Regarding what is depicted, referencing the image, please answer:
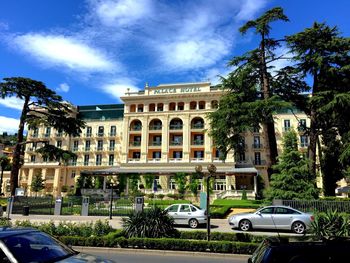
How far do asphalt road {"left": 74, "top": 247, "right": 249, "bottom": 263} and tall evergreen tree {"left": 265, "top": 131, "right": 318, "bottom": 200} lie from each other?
1432 centimetres

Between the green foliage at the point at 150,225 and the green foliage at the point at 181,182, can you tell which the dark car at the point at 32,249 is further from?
the green foliage at the point at 181,182

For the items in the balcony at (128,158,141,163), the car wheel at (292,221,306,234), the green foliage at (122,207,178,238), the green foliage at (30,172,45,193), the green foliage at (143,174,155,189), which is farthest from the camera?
the green foliage at (30,172,45,193)

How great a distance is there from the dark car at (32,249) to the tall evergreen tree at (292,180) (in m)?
20.7

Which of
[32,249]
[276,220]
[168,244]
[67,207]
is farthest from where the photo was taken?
[67,207]

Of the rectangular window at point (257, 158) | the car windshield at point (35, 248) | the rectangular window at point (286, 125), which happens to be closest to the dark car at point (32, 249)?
the car windshield at point (35, 248)

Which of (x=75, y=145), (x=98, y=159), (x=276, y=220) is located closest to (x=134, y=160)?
(x=98, y=159)

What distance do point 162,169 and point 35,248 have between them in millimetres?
42876

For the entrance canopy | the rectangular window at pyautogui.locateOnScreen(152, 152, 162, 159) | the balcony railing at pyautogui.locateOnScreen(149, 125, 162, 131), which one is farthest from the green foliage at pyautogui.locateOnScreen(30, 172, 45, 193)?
the balcony railing at pyautogui.locateOnScreen(149, 125, 162, 131)

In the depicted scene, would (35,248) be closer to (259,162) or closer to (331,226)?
(331,226)

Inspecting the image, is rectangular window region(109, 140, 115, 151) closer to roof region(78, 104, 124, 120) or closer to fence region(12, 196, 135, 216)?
roof region(78, 104, 124, 120)

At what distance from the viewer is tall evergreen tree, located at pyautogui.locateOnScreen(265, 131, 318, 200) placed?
23.2m

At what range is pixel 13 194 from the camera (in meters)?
28.7

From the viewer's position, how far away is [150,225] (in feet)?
42.1

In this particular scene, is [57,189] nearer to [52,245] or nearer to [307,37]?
[307,37]
